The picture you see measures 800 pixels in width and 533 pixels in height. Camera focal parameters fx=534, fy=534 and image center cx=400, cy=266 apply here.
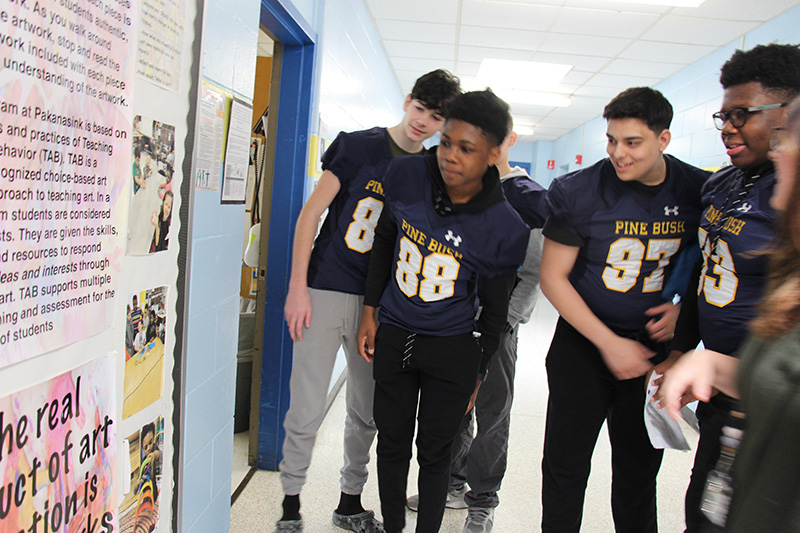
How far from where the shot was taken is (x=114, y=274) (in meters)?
0.86

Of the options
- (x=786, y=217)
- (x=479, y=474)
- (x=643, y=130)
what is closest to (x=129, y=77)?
(x=786, y=217)

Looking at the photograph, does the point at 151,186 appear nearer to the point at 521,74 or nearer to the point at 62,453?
the point at 62,453

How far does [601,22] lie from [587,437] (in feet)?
11.0

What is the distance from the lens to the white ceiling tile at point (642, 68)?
4.92 metres

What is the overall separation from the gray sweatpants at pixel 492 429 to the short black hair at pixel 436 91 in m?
0.83

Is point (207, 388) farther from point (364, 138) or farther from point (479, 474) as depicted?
point (479, 474)

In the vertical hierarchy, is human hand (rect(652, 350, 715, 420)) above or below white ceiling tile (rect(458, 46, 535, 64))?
below

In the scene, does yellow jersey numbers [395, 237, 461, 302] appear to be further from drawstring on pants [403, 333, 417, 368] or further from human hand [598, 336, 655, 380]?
human hand [598, 336, 655, 380]

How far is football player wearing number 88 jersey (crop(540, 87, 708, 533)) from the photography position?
4.86ft

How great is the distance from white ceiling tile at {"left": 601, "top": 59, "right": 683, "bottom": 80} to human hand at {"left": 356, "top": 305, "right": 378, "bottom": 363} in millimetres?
4286

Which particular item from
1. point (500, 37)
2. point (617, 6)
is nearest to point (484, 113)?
point (617, 6)

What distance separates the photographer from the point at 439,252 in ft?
5.07

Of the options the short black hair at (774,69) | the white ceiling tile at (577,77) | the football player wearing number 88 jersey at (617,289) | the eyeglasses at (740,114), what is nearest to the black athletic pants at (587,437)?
the football player wearing number 88 jersey at (617,289)

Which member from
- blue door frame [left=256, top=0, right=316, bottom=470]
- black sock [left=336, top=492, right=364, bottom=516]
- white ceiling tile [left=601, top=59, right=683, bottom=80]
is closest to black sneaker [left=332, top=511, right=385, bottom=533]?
black sock [left=336, top=492, right=364, bottom=516]
